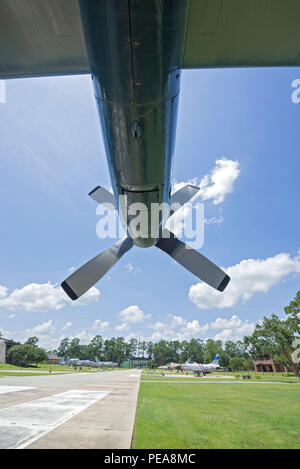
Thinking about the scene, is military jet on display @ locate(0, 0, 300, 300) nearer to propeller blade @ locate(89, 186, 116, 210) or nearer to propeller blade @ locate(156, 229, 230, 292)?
propeller blade @ locate(156, 229, 230, 292)

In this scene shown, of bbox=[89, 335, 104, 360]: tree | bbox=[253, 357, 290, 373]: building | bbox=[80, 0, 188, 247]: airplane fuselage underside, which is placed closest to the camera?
bbox=[80, 0, 188, 247]: airplane fuselage underside

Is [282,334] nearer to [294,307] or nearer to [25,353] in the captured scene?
[294,307]

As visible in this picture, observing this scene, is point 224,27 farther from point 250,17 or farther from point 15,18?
point 15,18

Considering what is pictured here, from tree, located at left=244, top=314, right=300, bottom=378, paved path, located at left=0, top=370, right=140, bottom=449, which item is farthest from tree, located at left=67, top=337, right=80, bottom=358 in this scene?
paved path, located at left=0, top=370, right=140, bottom=449

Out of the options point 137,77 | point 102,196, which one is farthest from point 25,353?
point 137,77

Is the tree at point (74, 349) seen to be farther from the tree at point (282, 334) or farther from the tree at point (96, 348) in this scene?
the tree at point (282, 334)
